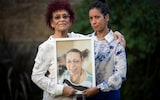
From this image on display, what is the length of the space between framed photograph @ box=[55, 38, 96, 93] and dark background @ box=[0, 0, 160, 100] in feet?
7.68

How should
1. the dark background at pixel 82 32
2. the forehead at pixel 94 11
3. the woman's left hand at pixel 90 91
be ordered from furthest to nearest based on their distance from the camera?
the dark background at pixel 82 32 → the forehead at pixel 94 11 → the woman's left hand at pixel 90 91

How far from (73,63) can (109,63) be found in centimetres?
25

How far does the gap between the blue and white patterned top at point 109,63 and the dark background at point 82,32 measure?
2.26 m

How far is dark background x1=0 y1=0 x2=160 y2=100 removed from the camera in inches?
234

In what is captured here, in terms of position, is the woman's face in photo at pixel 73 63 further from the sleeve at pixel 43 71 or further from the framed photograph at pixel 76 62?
the sleeve at pixel 43 71

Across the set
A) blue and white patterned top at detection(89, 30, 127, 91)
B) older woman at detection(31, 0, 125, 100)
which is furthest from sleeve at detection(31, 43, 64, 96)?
blue and white patterned top at detection(89, 30, 127, 91)

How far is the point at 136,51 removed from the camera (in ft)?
20.0

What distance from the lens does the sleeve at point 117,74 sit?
11.3 ft

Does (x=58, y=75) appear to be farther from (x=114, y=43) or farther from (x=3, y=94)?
(x=3, y=94)

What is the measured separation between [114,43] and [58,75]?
17.6 inches

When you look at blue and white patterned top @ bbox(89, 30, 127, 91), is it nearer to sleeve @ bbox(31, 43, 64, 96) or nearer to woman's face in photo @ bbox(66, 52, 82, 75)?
woman's face in photo @ bbox(66, 52, 82, 75)

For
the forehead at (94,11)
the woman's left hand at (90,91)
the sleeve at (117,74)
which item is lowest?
the woman's left hand at (90,91)

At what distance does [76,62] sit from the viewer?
3457 mm

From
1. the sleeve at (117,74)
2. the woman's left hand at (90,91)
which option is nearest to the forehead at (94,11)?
the sleeve at (117,74)
